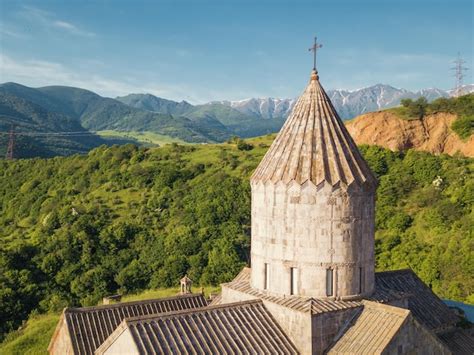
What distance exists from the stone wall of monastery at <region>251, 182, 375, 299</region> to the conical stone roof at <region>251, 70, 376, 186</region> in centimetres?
29

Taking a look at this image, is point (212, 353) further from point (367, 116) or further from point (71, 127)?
point (71, 127)

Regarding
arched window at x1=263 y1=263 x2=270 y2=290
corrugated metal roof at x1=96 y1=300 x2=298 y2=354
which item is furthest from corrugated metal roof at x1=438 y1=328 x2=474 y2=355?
corrugated metal roof at x1=96 y1=300 x2=298 y2=354

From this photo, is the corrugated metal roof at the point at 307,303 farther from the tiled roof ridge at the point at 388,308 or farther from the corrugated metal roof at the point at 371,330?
the corrugated metal roof at the point at 371,330

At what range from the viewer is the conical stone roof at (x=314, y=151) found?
43.0 feet

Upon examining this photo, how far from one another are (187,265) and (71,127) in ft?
496

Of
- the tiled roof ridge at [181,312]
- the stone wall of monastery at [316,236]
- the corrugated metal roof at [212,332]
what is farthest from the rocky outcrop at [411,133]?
the corrugated metal roof at [212,332]

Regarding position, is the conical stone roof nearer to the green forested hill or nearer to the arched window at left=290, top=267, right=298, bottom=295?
the arched window at left=290, top=267, right=298, bottom=295

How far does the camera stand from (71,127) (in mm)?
180875

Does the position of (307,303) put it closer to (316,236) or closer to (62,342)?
(316,236)

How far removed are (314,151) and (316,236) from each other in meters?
2.40

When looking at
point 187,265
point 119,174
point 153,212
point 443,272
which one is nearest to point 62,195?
point 119,174

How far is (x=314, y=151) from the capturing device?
43.7 feet

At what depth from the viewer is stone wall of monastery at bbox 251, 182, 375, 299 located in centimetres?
1306

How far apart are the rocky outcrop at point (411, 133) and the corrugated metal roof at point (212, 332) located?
50.6m
